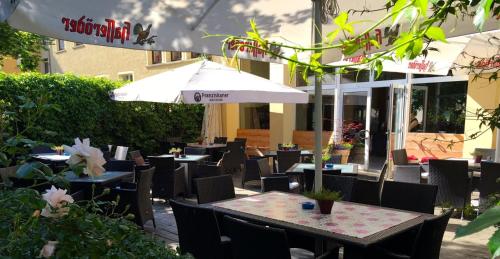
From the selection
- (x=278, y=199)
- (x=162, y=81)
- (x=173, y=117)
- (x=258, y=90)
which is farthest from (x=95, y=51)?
(x=278, y=199)

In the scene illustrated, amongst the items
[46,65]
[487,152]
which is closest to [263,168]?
[487,152]

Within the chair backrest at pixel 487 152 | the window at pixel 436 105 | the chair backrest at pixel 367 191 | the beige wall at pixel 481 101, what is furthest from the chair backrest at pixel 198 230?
the window at pixel 436 105

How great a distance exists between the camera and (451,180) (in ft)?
17.1

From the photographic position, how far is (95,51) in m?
17.4

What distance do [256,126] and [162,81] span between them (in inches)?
255

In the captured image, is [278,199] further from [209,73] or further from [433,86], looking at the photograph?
[433,86]

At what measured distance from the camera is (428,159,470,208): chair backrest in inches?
202

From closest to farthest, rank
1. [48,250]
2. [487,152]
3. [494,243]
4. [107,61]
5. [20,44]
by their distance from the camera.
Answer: [494,243], [48,250], [487,152], [20,44], [107,61]

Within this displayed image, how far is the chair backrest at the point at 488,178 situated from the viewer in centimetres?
478

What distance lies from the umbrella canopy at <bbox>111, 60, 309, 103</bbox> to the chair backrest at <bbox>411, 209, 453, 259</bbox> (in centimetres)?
339

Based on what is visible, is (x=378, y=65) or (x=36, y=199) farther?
(x=378, y=65)

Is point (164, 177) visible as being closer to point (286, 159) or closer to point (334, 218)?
point (286, 159)

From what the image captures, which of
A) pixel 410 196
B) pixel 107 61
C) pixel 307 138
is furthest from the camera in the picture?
pixel 107 61

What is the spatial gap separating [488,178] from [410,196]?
2.08 m
